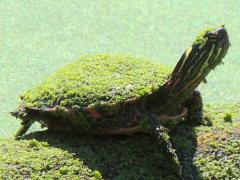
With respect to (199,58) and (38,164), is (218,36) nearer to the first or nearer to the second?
(199,58)

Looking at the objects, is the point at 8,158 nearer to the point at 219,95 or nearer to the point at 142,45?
the point at 219,95

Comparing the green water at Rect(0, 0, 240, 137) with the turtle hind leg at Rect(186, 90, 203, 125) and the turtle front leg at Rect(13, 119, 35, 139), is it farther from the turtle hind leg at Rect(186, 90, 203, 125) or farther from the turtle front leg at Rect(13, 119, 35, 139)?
the turtle hind leg at Rect(186, 90, 203, 125)

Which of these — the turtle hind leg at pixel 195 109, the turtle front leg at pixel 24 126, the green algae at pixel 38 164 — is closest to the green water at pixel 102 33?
the turtle front leg at pixel 24 126

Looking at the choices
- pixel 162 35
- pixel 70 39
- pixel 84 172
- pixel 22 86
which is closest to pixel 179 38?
pixel 162 35

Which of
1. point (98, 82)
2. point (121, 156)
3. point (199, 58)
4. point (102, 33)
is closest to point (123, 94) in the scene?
point (98, 82)

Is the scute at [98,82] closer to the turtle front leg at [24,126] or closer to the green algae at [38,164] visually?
the turtle front leg at [24,126]

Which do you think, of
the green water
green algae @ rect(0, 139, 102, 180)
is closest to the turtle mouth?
green algae @ rect(0, 139, 102, 180)
